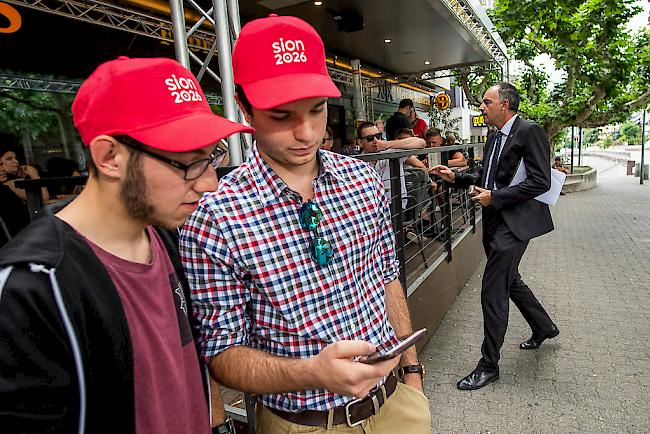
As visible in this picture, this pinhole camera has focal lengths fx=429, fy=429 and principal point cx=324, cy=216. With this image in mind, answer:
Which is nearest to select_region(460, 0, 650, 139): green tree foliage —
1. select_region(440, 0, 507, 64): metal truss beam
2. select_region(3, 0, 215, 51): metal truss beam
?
select_region(440, 0, 507, 64): metal truss beam

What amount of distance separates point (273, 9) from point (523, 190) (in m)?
7.10

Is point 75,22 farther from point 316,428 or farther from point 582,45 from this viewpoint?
point 582,45

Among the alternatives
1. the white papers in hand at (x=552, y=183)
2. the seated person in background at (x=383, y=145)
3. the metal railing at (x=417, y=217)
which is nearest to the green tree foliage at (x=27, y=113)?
the seated person in background at (x=383, y=145)

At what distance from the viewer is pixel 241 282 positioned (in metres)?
1.35

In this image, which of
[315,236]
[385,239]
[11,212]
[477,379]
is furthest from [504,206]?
[11,212]

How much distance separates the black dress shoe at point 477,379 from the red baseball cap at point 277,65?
3084 millimetres

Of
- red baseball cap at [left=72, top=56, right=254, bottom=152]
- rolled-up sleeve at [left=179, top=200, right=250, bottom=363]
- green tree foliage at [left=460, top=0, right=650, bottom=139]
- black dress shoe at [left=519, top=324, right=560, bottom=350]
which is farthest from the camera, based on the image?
green tree foliage at [left=460, top=0, right=650, bottom=139]

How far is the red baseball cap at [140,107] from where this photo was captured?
104cm

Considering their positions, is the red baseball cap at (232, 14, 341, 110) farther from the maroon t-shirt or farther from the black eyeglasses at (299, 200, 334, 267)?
the maroon t-shirt

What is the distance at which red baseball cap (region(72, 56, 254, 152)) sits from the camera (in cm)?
104

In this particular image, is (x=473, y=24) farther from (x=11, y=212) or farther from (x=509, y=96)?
(x=11, y=212)

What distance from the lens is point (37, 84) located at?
7.16 metres

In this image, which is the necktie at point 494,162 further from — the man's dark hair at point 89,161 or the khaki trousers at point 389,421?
the man's dark hair at point 89,161

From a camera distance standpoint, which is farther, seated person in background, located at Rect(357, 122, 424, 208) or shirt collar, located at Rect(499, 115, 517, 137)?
seated person in background, located at Rect(357, 122, 424, 208)
